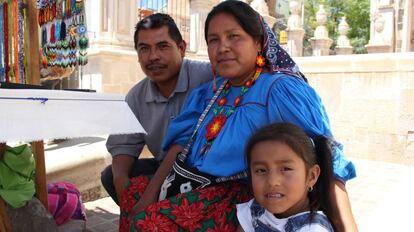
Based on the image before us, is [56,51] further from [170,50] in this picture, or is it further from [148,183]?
[148,183]

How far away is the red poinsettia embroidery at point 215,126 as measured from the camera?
186 cm

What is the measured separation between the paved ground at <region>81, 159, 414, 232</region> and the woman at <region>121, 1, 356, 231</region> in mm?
1699

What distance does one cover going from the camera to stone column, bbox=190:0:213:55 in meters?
9.20

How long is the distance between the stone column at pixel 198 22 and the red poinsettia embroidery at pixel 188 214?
777 cm

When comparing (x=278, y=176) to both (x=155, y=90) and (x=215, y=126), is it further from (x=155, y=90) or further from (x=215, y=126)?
(x=155, y=90)

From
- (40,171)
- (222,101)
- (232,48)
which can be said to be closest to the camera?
(232,48)

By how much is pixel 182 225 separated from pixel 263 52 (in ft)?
2.74

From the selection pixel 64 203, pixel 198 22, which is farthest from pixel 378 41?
pixel 64 203

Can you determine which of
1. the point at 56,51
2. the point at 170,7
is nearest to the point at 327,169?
the point at 56,51

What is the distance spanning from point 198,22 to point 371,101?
4287 millimetres

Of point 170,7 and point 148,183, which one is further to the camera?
point 170,7

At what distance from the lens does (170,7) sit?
9125mm

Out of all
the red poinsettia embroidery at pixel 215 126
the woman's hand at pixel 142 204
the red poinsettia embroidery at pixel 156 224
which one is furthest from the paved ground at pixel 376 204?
the red poinsettia embroidery at pixel 215 126

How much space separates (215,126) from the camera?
1885 mm
